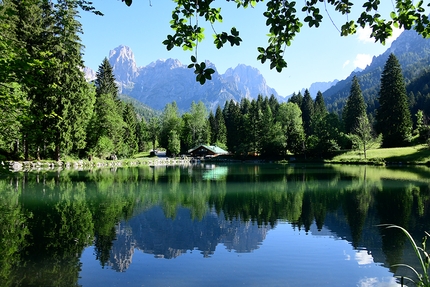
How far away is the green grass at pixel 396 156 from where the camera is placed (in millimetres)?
47875

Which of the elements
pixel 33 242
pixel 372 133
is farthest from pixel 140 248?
pixel 372 133

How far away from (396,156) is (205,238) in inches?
1906

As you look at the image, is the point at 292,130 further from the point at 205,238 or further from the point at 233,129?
the point at 205,238

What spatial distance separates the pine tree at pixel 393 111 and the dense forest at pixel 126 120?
170 mm

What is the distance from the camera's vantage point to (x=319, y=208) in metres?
16.7

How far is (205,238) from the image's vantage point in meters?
11.8

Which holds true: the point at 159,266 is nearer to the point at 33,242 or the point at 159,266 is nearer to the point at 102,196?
the point at 33,242

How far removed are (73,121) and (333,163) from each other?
141ft

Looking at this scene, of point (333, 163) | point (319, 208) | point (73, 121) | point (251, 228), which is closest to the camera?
point (251, 228)

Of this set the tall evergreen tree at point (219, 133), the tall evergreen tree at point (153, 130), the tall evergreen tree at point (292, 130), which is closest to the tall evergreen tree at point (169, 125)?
the tall evergreen tree at point (219, 133)

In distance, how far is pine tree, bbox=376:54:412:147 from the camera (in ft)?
190

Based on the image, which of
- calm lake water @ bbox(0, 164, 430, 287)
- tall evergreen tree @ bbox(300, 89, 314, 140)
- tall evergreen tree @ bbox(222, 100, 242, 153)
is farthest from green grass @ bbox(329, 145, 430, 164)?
calm lake water @ bbox(0, 164, 430, 287)

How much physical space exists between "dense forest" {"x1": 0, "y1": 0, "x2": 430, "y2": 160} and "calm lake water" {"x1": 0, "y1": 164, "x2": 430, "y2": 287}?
3595mm

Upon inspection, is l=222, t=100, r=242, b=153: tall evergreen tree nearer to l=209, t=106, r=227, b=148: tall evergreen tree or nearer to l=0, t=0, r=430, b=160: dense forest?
l=0, t=0, r=430, b=160: dense forest
